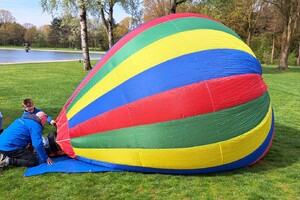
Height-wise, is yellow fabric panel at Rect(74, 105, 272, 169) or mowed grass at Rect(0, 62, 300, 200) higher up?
yellow fabric panel at Rect(74, 105, 272, 169)

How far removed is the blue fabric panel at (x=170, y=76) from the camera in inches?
168

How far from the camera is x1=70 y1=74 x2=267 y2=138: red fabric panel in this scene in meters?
4.19

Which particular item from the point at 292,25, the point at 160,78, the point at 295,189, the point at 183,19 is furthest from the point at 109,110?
the point at 292,25

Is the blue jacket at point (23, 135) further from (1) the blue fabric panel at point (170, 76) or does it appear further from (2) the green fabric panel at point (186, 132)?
(2) the green fabric panel at point (186, 132)

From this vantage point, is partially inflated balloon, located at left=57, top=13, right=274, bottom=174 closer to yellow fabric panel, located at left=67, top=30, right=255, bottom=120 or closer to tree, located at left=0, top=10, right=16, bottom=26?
yellow fabric panel, located at left=67, top=30, right=255, bottom=120

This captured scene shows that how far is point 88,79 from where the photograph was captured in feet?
16.6

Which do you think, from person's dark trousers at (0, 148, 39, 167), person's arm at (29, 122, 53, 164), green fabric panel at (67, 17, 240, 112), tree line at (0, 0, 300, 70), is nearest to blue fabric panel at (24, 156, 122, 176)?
person's dark trousers at (0, 148, 39, 167)

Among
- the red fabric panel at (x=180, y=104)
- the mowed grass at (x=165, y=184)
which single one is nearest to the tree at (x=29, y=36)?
the mowed grass at (x=165, y=184)

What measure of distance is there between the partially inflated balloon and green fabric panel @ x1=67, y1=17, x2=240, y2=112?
2 cm

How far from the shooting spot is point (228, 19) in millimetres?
36812

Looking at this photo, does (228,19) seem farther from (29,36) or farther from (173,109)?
(29,36)

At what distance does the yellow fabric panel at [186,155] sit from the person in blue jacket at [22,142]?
30.1 inches

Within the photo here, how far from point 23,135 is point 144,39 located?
230cm

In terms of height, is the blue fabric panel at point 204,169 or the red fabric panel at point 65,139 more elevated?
the red fabric panel at point 65,139
